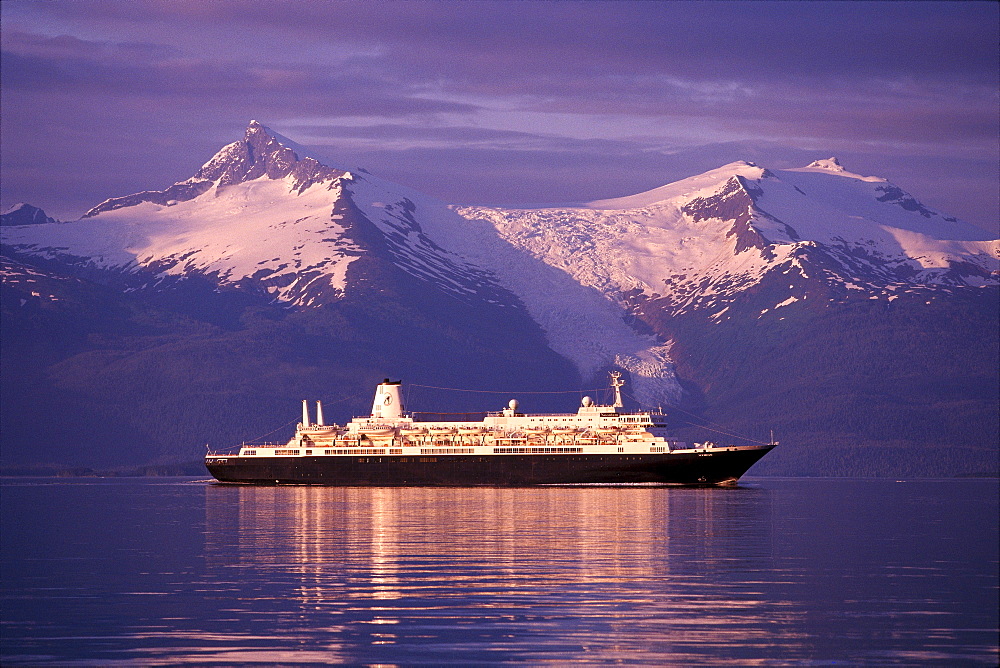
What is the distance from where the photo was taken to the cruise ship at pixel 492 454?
173 meters

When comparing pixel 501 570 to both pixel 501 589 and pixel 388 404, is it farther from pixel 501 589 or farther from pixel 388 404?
pixel 388 404

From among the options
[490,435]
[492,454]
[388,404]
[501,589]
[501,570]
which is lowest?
[501,589]

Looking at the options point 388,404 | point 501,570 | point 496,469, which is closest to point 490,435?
point 496,469

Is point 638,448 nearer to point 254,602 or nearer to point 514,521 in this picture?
point 514,521

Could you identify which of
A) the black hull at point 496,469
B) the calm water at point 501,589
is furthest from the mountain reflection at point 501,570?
the black hull at point 496,469

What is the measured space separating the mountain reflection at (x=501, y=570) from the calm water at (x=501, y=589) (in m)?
0.17

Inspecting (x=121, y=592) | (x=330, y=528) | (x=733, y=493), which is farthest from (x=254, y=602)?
(x=733, y=493)

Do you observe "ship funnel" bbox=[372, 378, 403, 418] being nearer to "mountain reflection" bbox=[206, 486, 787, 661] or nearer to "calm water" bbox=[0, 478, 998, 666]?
"mountain reflection" bbox=[206, 486, 787, 661]

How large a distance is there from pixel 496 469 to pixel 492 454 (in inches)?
67.9

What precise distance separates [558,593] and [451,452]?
392ft

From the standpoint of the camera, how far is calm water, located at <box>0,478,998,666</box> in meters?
50.2

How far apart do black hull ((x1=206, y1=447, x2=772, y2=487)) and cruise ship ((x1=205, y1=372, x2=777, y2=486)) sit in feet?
0.34

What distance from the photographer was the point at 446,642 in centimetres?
5112

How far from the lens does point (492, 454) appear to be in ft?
589
